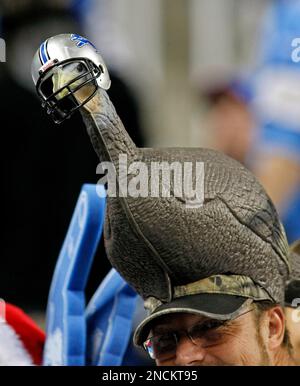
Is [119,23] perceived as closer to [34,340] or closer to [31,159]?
[31,159]

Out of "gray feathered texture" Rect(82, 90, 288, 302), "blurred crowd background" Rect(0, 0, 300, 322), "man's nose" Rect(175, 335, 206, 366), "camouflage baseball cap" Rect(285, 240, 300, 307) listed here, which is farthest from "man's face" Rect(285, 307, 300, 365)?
"blurred crowd background" Rect(0, 0, 300, 322)

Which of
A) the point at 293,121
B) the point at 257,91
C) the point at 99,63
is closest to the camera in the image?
the point at 99,63

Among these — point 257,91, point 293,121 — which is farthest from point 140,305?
point 257,91

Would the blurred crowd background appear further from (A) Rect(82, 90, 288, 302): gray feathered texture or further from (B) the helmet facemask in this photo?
(B) the helmet facemask

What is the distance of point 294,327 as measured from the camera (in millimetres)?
3922

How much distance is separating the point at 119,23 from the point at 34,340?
426cm

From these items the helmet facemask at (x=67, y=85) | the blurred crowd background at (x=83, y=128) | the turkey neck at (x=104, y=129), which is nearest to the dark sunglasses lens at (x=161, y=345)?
the turkey neck at (x=104, y=129)

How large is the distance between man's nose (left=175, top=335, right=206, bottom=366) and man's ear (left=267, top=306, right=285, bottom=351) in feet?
0.54

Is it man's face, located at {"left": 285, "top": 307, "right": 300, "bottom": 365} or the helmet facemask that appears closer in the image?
the helmet facemask

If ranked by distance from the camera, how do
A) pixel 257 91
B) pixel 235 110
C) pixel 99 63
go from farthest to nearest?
pixel 235 110 < pixel 257 91 < pixel 99 63

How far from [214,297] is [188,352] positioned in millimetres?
153

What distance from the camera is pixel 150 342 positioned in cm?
379

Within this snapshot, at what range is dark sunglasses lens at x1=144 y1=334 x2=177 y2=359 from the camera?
12.3ft

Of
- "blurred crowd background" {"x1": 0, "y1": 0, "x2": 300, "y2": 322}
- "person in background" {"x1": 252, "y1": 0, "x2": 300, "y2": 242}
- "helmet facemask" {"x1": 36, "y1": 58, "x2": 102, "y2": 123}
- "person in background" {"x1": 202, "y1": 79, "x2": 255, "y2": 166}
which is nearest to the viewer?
"helmet facemask" {"x1": 36, "y1": 58, "x2": 102, "y2": 123}
